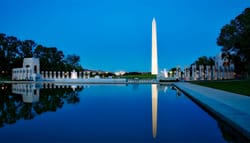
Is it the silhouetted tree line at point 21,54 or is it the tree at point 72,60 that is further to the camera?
the tree at point 72,60

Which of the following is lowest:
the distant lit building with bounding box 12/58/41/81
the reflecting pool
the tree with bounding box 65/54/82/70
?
the reflecting pool

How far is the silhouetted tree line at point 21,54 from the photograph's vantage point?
129 feet

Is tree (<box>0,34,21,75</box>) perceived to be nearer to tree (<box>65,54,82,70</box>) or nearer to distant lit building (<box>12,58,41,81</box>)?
distant lit building (<box>12,58,41,81</box>)

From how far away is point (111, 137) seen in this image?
4309mm

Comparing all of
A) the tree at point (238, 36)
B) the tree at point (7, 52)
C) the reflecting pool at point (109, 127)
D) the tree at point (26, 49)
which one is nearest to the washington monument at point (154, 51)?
the tree at point (238, 36)

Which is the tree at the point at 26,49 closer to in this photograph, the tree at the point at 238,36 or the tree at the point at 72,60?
the tree at the point at 72,60

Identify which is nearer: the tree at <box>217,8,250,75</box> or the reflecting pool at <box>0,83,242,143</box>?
the reflecting pool at <box>0,83,242,143</box>

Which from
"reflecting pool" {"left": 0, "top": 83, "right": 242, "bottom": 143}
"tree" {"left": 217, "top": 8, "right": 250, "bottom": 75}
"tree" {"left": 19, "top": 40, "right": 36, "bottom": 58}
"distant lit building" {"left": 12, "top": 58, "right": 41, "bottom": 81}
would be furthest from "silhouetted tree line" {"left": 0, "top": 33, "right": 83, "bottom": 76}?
"reflecting pool" {"left": 0, "top": 83, "right": 242, "bottom": 143}

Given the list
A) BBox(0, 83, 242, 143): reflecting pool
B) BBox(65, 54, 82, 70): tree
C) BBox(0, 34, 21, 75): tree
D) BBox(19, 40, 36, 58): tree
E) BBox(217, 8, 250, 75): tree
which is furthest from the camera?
BBox(65, 54, 82, 70): tree

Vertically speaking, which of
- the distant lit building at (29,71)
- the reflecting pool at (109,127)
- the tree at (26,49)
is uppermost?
the tree at (26,49)

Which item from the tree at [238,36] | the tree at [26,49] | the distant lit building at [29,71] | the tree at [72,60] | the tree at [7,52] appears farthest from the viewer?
the tree at [72,60]

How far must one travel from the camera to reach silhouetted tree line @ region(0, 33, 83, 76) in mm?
39281

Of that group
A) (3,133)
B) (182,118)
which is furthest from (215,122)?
(3,133)

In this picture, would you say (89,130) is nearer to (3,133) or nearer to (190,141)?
(3,133)
